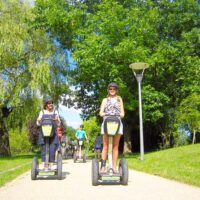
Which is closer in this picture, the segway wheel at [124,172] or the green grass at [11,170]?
the segway wheel at [124,172]

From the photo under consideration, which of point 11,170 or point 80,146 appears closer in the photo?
point 11,170

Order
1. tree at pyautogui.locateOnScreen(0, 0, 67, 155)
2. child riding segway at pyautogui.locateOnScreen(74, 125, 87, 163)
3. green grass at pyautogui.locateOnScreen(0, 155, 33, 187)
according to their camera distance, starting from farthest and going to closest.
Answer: tree at pyautogui.locateOnScreen(0, 0, 67, 155) < child riding segway at pyautogui.locateOnScreen(74, 125, 87, 163) < green grass at pyautogui.locateOnScreen(0, 155, 33, 187)

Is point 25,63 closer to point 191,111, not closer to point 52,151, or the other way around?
point 191,111

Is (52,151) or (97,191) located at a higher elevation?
(52,151)

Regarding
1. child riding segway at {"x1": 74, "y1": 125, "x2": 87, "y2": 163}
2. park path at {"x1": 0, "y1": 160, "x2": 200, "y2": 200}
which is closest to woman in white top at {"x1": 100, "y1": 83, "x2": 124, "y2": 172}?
park path at {"x1": 0, "y1": 160, "x2": 200, "y2": 200}

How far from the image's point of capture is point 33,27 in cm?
2572

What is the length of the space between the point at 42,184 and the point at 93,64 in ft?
54.3

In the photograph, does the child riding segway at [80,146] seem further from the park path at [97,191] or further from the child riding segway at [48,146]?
the park path at [97,191]

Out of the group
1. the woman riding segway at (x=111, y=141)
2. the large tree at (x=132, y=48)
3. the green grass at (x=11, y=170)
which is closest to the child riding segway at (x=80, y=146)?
the green grass at (x=11, y=170)

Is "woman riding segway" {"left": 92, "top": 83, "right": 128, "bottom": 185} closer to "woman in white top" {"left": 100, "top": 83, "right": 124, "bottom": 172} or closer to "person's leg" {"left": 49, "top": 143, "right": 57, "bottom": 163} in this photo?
"woman in white top" {"left": 100, "top": 83, "right": 124, "bottom": 172}

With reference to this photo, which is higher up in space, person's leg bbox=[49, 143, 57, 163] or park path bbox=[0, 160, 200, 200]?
person's leg bbox=[49, 143, 57, 163]

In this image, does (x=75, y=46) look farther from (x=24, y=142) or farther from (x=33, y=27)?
(x=24, y=142)

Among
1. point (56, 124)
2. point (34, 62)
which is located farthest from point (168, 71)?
point (56, 124)

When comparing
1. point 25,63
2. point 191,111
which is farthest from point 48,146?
point 191,111
